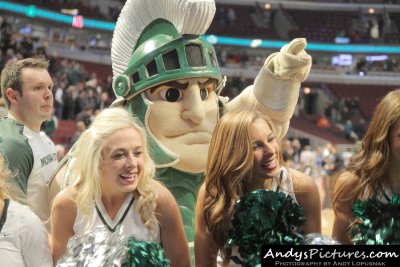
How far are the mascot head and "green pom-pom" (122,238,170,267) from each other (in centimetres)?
126

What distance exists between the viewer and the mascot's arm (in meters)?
2.94

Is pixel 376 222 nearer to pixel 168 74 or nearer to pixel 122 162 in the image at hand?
pixel 122 162

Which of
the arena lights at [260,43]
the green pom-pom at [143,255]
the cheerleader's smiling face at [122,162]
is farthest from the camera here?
the arena lights at [260,43]

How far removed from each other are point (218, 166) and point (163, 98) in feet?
3.07

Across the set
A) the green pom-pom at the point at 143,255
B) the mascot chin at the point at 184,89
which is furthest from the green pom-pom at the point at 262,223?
the mascot chin at the point at 184,89

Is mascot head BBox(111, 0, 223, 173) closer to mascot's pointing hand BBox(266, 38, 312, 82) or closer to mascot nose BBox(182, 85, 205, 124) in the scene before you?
mascot nose BBox(182, 85, 205, 124)

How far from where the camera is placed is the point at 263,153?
7.09 feet

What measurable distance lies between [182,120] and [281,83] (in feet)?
1.40

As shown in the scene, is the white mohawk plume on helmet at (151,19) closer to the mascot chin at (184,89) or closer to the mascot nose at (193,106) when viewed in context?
the mascot chin at (184,89)

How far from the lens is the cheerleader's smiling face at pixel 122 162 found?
6.64 feet

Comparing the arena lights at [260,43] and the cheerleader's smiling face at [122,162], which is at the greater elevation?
the arena lights at [260,43]

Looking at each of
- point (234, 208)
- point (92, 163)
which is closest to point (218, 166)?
point (234, 208)

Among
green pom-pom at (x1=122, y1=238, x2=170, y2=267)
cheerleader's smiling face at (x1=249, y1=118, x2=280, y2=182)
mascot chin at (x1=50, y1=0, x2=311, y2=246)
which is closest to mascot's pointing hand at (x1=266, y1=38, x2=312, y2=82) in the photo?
mascot chin at (x1=50, y1=0, x2=311, y2=246)

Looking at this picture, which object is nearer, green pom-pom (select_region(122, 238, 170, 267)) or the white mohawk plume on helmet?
green pom-pom (select_region(122, 238, 170, 267))
